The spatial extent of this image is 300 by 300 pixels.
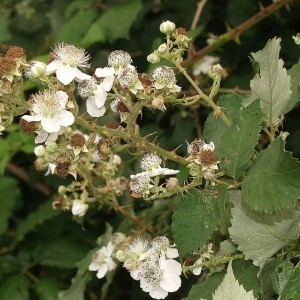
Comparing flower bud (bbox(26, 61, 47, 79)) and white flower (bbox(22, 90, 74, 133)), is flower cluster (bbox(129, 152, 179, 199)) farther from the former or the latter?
flower bud (bbox(26, 61, 47, 79))

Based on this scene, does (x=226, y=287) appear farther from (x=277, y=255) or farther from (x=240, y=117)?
(x=240, y=117)

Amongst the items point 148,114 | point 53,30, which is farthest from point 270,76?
point 53,30

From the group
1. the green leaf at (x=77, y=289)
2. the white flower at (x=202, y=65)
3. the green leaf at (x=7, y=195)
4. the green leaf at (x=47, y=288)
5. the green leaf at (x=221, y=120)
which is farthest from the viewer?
the green leaf at (x=7, y=195)

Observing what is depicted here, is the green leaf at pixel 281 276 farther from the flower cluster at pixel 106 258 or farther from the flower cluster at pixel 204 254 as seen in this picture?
the flower cluster at pixel 106 258

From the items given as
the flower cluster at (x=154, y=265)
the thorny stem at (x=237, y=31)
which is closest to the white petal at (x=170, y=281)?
the flower cluster at (x=154, y=265)

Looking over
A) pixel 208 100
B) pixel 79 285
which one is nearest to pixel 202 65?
pixel 79 285

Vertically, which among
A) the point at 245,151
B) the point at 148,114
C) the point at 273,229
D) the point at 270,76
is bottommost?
the point at 148,114

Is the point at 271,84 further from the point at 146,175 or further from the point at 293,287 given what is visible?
the point at 293,287
